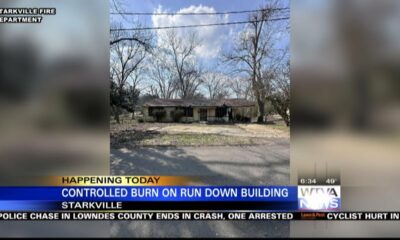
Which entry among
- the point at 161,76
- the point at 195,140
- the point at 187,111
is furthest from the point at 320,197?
the point at 161,76

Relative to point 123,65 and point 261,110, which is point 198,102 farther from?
point 123,65

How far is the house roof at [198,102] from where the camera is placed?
313 centimetres

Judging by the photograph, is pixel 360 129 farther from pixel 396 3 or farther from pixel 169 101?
pixel 169 101

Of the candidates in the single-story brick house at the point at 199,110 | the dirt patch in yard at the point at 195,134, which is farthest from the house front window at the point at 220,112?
the dirt patch in yard at the point at 195,134

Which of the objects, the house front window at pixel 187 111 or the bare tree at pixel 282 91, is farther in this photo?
the house front window at pixel 187 111

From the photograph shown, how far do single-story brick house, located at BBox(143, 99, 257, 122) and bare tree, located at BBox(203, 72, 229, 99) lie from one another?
11cm

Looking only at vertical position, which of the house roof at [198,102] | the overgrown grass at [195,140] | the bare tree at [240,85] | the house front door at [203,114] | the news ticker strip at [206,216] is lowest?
the news ticker strip at [206,216]

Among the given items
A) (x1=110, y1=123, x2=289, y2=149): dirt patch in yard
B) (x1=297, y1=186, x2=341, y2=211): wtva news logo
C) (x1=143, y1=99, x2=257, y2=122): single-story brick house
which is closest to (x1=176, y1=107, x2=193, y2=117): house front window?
(x1=143, y1=99, x2=257, y2=122): single-story brick house

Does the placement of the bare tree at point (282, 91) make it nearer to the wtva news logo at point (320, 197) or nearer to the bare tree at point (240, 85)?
the bare tree at point (240, 85)

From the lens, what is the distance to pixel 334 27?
2316 millimetres

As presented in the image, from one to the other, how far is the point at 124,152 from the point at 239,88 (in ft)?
5.05

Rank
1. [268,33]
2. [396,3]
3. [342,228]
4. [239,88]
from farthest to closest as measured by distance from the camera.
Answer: [239,88]
[268,33]
[342,228]
[396,3]

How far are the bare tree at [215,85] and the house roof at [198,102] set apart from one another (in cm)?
9

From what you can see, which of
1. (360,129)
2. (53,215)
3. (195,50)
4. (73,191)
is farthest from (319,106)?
(53,215)
